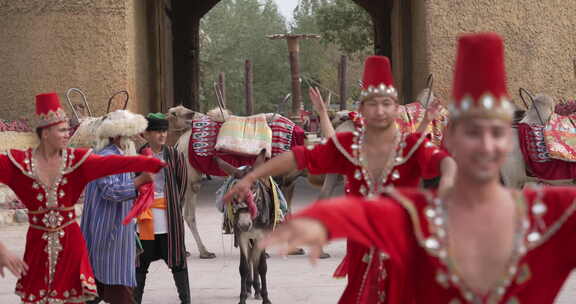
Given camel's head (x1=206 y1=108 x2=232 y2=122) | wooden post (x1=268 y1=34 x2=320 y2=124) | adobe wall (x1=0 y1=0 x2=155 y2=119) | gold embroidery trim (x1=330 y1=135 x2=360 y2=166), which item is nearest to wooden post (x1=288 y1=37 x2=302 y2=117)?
wooden post (x1=268 y1=34 x2=320 y2=124)

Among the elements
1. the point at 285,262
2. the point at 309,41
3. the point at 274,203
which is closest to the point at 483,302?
the point at 274,203

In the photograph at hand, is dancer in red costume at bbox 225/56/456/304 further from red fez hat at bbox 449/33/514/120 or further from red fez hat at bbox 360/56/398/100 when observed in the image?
red fez hat at bbox 449/33/514/120

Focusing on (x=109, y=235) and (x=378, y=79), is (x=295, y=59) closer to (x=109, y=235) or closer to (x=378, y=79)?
(x=109, y=235)

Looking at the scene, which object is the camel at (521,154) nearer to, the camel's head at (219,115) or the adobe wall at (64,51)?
the camel's head at (219,115)

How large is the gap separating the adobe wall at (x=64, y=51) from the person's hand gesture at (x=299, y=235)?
11.6m

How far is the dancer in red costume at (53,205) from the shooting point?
17.0 feet

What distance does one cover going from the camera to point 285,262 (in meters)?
9.70

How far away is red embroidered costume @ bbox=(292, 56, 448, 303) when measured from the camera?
4375mm

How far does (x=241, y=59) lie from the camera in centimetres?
5584

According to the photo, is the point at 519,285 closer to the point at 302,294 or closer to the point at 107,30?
the point at 302,294

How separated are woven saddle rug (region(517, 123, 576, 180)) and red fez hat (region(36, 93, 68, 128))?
6013 millimetres

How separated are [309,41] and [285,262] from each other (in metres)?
45.3

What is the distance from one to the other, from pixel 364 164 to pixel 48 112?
2060mm

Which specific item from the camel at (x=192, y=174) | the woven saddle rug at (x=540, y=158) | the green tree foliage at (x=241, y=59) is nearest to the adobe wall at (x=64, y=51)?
the camel at (x=192, y=174)
